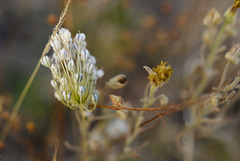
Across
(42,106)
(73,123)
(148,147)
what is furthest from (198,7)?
(42,106)

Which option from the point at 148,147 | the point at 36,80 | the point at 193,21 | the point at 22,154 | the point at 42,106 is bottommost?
the point at 22,154

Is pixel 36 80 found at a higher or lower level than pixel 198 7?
lower

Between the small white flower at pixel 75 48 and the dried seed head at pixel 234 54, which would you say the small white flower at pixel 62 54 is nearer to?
the small white flower at pixel 75 48

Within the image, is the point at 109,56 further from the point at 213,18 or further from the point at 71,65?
the point at 71,65

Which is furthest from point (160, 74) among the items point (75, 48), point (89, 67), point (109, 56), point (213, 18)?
point (109, 56)

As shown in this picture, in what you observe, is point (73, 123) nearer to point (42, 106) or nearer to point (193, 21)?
point (42, 106)

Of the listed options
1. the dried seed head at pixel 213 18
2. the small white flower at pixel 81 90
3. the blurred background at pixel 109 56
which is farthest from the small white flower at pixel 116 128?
the dried seed head at pixel 213 18

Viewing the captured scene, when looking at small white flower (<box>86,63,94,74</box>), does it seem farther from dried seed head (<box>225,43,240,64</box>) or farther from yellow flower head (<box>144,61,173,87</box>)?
dried seed head (<box>225,43,240,64</box>)
